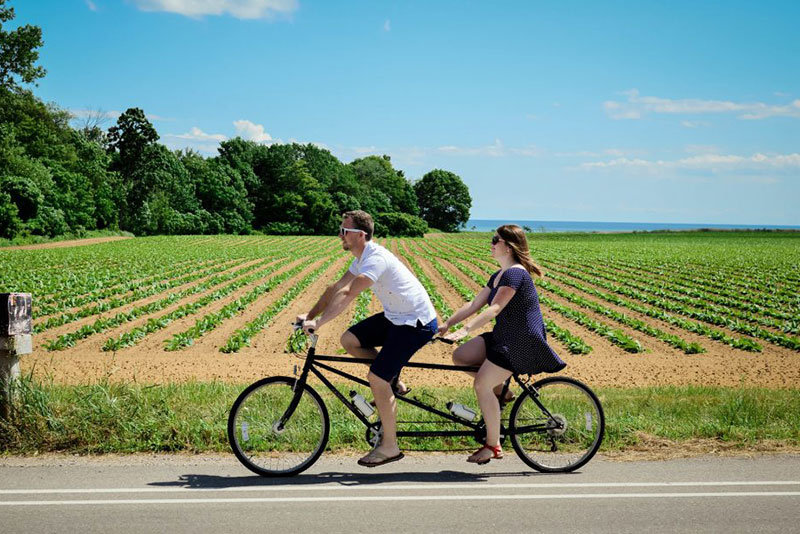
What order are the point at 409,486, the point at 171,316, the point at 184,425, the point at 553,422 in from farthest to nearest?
the point at 171,316, the point at 184,425, the point at 553,422, the point at 409,486

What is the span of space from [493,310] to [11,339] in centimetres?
418

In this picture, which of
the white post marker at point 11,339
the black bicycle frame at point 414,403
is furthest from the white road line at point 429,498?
the white post marker at point 11,339

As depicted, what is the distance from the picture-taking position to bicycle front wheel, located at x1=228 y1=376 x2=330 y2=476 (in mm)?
5309

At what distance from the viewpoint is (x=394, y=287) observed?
5301 millimetres

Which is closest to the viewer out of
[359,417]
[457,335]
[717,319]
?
[457,335]

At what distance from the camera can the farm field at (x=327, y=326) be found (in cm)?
1238

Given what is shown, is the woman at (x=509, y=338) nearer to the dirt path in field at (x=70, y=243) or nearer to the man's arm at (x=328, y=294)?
the man's arm at (x=328, y=294)

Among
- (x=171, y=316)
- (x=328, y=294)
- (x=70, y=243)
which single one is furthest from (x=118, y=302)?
(x=70, y=243)

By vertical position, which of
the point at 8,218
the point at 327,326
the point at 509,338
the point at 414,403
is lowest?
the point at 327,326

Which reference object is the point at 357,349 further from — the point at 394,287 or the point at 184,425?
the point at 184,425

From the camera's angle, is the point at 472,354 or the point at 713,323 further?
the point at 713,323

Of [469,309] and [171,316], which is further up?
[469,309]

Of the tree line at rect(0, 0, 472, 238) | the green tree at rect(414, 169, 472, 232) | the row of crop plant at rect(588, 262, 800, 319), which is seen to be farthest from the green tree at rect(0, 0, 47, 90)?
the green tree at rect(414, 169, 472, 232)

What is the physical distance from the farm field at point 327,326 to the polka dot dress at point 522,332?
15.6 ft
